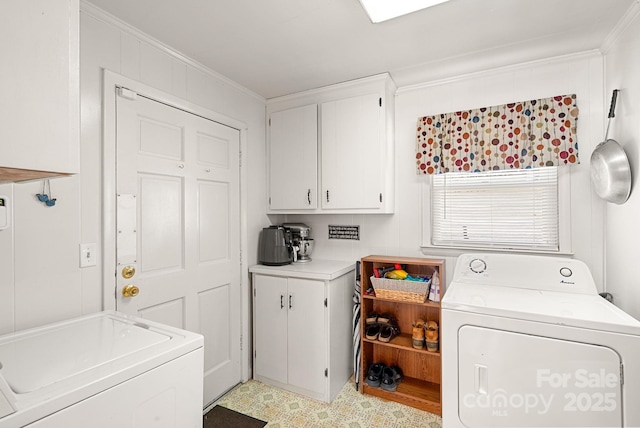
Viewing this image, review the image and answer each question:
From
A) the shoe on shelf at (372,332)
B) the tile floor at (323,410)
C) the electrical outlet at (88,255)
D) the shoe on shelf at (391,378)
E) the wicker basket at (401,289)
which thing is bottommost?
the tile floor at (323,410)

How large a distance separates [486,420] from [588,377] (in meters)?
0.51

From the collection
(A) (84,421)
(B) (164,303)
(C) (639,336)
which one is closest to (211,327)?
(B) (164,303)

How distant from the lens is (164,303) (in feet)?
6.42

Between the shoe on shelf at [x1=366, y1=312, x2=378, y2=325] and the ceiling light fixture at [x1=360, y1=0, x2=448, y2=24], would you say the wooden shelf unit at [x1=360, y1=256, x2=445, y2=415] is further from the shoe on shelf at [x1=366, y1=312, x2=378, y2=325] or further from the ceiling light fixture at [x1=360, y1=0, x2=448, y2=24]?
the ceiling light fixture at [x1=360, y1=0, x2=448, y2=24]

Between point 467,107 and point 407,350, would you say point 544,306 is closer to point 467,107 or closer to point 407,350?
point 407,350

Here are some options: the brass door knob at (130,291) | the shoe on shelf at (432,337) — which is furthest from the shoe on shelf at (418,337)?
the brass door knob at (130,291)

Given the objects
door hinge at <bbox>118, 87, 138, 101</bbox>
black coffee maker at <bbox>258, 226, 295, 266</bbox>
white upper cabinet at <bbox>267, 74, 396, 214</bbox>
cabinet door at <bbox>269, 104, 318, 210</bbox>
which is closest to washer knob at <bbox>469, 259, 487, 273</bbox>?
white upper cabinet at <bbox>267, 74, 396, 214</bbox>

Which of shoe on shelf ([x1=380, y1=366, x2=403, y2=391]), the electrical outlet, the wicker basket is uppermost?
the electrical outlet

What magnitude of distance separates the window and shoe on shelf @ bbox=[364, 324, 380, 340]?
2.55 feet

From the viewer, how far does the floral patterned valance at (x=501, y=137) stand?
6.67 ft

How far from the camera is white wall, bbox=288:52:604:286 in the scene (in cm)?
201

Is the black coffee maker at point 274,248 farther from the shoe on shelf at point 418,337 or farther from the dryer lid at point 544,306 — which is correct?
the dryer lid at point 544,306

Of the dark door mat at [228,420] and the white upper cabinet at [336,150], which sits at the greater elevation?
the white upper cabinet at [336,150]

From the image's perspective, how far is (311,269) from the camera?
2.40m
